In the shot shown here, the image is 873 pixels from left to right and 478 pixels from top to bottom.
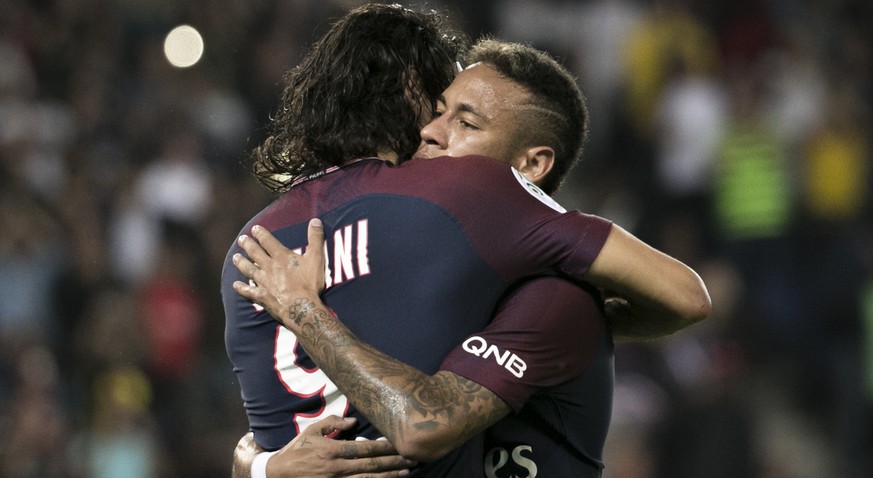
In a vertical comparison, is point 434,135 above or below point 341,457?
above

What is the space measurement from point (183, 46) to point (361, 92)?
6.93 metres

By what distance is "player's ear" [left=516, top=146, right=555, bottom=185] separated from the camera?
136 inches

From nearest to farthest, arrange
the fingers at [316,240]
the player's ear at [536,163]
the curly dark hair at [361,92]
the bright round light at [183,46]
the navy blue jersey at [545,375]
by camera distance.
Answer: the navy blue jersey at [545,375] → the fingers at [316,240] → the curly dark hair at [361,92] → the player's ear at [536,163] → the bright round light at [183,46]

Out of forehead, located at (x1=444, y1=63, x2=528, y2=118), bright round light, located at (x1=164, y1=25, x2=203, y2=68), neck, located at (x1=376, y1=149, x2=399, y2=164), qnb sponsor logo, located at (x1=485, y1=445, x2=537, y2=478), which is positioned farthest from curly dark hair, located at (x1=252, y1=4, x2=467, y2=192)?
bright round light, located at (x1=164, y1=25, x2=203, y2=68)

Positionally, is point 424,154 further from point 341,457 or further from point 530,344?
point 341,457

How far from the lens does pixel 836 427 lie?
29.8ft

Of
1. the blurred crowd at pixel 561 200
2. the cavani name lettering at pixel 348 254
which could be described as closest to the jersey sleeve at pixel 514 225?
the cavani name lettering at pixel 348 254

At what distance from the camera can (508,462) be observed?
3.15m

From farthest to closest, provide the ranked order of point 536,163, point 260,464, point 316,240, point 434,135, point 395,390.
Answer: point 536,163, point 434,135, point 260,464, point 316,240, point 395,390

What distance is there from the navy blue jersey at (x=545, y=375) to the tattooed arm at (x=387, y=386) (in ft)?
0.20

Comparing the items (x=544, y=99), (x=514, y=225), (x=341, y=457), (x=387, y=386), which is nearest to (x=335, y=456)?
(x=341, y=457)

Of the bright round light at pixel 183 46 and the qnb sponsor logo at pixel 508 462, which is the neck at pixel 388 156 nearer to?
the qnb sponsor logo at pixel 508 462

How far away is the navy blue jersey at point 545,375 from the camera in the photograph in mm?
2967

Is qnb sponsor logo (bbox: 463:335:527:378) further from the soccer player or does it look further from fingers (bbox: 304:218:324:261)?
fingers (bbox: 304:218:324:261)
